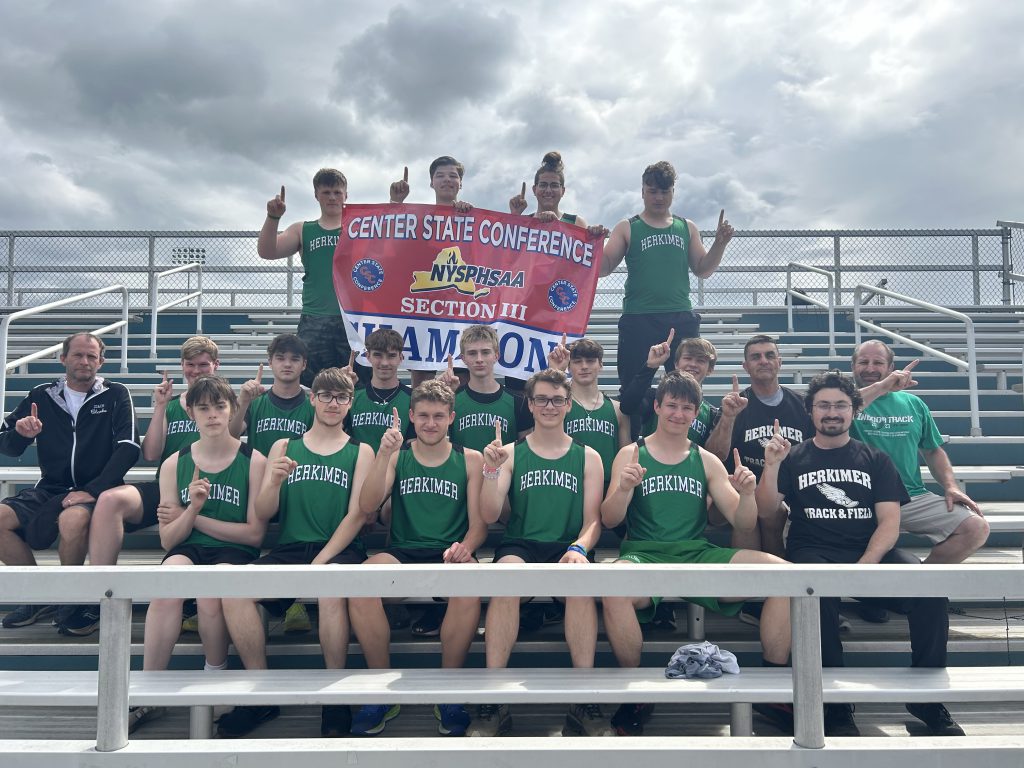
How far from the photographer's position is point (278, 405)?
3.88 metres

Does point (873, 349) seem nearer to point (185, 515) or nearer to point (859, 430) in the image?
point (859, 430)

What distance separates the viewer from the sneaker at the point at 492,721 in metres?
2.57

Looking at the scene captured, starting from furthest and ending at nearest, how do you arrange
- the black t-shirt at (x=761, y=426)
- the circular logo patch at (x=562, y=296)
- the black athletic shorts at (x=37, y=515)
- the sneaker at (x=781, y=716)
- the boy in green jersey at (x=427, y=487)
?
the circular logo patch at (x=562, y=296)
the black t-shirt at (x=761, y=426)
the black athletic shorts at (x=37, y=515)
the boy in green jersey at (x=427, y=487)
the sneaker at (x=781, y=716)

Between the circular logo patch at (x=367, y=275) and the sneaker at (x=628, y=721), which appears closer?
the sneaker at (x=628, y=721)

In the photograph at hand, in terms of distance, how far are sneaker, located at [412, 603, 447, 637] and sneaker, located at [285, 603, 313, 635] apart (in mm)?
525

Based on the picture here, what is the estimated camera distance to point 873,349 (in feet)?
12.9

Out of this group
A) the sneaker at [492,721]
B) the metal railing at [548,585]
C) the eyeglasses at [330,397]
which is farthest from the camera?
the eyeglasses at [330,397]

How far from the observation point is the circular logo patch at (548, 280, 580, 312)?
488cm

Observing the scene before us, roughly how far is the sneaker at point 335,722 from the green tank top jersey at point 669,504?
1507mm

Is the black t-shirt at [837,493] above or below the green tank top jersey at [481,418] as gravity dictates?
below

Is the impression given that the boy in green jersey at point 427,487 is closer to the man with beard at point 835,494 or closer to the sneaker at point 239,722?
the sneaker at point 239,722

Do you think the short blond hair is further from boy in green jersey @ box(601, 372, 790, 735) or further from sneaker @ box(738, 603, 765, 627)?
sneaker @ box(738, 603, 765, 627)

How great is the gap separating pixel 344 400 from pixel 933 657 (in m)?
2.87

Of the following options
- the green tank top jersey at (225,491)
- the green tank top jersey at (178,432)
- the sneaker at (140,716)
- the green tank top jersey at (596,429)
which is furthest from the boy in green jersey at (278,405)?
the green tank top jersey at (596,429)
